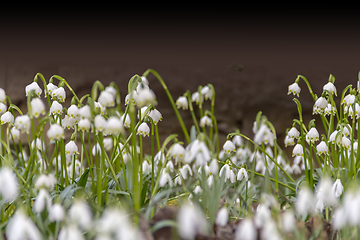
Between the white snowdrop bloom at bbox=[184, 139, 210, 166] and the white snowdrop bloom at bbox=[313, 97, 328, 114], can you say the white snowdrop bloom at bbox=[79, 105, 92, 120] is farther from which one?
the white snowdrop bloom at bbox=[313, 97, 328, 114]

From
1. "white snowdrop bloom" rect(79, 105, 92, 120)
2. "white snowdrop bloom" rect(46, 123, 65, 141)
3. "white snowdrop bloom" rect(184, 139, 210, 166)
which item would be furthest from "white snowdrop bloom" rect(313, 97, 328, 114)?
"white snowdrop bloom" rect(46, 123, 65, 141)

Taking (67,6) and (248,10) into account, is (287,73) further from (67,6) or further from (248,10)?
(67,6)

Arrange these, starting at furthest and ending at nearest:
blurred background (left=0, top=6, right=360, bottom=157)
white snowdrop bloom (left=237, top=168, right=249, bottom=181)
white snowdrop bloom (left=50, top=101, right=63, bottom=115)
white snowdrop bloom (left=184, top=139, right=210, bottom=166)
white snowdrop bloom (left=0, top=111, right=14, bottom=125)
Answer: blurred background (left=0, top=6, right=360, bottom=157), white snowdrop bloom (left=237, top=168, right=249, bottom=181), white snowdrop bloom (left=0, top=111, right=14, bottom=125), white snowdrop bloom (left=50, top=101, right=63, bottom=115), white snowdrop bloom (left=184, top=139, right=210, bottom=166)

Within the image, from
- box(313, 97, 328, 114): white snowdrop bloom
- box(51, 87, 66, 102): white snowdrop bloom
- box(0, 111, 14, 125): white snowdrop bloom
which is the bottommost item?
box(313, 97, 328, 114): white snowdrop bloom

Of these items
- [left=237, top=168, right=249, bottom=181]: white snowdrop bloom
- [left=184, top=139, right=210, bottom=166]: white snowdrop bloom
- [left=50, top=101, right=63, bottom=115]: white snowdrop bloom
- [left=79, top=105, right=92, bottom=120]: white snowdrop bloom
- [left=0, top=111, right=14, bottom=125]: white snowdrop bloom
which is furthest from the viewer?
[left=237, top=168, right=249, bottom=181]: white snowdrop bloom

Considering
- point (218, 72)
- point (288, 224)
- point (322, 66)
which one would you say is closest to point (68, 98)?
point (218, 72)

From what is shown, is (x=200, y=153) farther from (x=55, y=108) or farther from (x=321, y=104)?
(x=321, y=104)

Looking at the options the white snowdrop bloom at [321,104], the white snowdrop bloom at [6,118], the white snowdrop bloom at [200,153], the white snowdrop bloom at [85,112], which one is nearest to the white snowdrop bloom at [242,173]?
the white snowdrop bloom at [321,104]

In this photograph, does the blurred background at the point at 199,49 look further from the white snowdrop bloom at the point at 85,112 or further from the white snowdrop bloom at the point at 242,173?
the white snowdrop bloom at the point at 85,112

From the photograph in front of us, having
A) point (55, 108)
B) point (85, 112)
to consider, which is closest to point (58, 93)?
point (55, 108)
